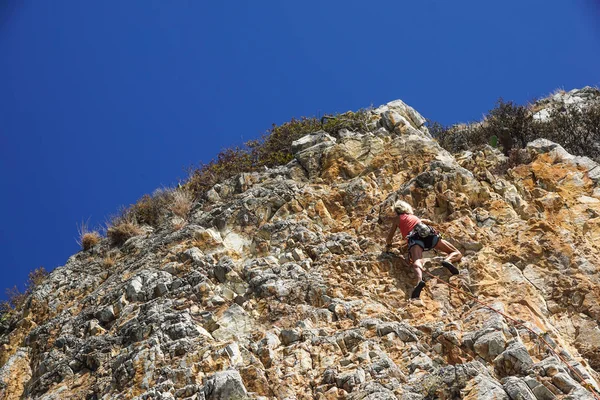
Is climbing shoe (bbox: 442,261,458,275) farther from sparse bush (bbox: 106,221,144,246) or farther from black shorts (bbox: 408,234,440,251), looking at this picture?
sparse bush (bbox: 106,221,144,246)

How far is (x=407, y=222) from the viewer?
10.7 m

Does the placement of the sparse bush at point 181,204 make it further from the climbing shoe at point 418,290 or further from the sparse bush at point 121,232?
the climbing shoe at point 418,290

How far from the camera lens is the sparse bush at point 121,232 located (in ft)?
50.3

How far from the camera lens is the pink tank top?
1056 cm

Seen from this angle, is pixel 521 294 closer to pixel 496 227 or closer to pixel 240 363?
pixel 496 227

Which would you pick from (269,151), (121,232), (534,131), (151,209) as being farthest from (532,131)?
(121,232)

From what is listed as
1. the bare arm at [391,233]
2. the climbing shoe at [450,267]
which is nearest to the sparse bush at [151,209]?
the bare arm at [391,233]

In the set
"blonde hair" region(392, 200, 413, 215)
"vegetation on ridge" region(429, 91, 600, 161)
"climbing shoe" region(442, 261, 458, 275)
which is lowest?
"climbing shoe" region(442, 261, 458, 275)

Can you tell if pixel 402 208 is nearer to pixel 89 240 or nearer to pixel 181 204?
pixel 181 204

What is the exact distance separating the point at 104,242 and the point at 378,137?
26.4ft

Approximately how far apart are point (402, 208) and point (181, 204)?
6845mm

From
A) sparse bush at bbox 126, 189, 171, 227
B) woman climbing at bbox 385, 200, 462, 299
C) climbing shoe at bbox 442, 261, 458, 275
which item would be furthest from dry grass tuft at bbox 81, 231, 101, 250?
climbing shoe at bbox 442, 261, 458, 275

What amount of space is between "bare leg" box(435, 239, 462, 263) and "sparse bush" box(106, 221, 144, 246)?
861cm

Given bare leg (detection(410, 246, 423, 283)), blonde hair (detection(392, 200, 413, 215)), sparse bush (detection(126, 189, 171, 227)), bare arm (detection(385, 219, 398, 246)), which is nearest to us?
bare leg (detection(410, 246, 423, 283))
